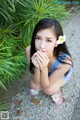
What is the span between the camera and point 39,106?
2889 millimetres

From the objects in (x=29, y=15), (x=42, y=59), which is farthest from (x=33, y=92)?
(x=29, y=15)

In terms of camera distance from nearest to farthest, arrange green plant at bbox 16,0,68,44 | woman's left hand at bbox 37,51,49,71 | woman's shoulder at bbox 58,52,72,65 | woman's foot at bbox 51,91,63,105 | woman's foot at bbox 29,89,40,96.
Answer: woman's left hand at bbox 37,51,49,71 < woman's shoulder at bbox 58,52,72,65 < woman's foot at bbox 51,91,63,105 < woman's foot at bbox 29,89,40,96 < green plant at bbox 16,0,68,44

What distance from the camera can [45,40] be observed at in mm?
2430

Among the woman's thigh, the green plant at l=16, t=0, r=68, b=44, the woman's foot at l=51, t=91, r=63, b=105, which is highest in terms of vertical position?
the green plant at l=16, t=0, r=68, b=44

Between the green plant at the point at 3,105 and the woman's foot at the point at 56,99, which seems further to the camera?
the woman's foot at the point at 56,99

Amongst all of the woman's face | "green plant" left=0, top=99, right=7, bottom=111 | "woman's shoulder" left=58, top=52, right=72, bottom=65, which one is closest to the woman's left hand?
the woman's face

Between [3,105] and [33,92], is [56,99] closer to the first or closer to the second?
[33,92]

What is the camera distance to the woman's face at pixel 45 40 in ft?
7.91

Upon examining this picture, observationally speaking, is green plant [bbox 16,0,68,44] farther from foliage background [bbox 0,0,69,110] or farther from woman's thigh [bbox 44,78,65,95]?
woman's thigh [bbox 44,78,65,95]

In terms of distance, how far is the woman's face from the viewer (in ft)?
7.91

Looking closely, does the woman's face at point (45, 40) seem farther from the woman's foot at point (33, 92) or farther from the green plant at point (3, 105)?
the green plant at point (3, 105)

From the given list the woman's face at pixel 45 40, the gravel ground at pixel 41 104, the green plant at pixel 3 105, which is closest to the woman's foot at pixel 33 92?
the gravel ground at pixel 41 104

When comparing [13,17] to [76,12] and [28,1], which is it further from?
[76,12]

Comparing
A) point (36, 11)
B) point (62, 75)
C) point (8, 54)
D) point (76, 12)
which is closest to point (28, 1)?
point (36, 11)
